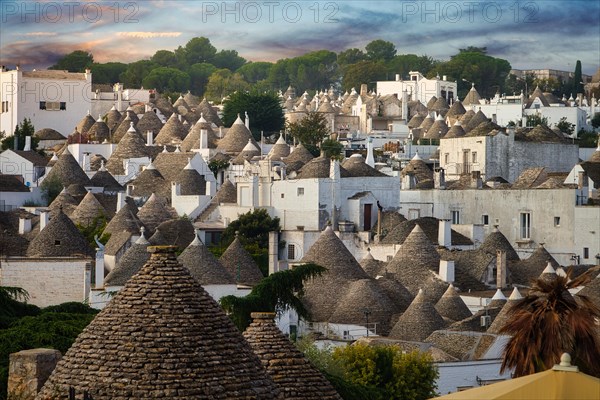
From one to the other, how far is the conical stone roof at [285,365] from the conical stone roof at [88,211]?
5009cm

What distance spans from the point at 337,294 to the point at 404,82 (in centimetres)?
8718

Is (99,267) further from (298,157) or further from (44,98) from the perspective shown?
(44,98)

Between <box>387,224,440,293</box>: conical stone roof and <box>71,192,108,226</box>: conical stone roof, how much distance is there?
1407 cm

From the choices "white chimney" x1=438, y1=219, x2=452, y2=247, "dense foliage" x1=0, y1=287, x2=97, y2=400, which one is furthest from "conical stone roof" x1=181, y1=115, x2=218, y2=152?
"dense foliage" x1=0, y1=287, x2=97, y2=400

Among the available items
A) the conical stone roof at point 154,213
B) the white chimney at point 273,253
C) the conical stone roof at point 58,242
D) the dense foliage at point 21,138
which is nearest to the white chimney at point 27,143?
the dense foliage at point 21,138

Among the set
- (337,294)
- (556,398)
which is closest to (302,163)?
(337,294)

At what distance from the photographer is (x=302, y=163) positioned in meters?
77.5

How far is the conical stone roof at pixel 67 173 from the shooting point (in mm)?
77812

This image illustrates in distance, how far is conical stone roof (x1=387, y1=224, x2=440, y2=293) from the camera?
57409 millimetres

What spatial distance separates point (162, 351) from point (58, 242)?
44.4m

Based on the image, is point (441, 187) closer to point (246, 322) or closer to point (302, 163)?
point (302, 163)

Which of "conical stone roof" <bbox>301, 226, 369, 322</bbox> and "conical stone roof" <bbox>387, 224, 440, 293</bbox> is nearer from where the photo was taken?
"conical stone roof" <bbox>301, 226, 369, 322</bbox>

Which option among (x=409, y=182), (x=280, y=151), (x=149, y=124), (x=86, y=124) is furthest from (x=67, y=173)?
(x=149, y=124)

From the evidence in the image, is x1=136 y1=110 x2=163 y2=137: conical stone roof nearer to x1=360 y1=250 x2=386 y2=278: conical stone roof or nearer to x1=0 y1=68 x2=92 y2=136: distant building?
x1=0 y1=68 x2=92 y2=136: distant building
